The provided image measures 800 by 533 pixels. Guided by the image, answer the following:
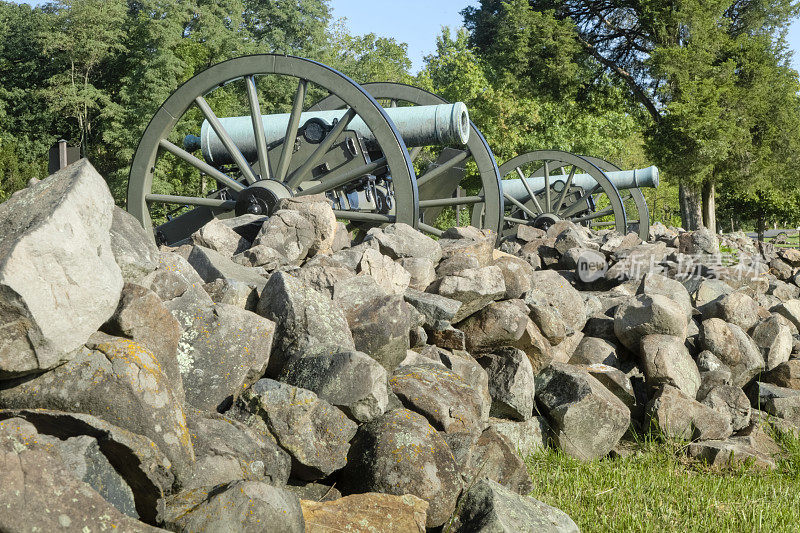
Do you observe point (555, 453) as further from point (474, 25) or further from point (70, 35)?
point (474, 25)

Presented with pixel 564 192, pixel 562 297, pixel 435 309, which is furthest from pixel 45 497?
pixel 564 192

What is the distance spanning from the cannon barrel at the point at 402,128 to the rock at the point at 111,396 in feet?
17.0

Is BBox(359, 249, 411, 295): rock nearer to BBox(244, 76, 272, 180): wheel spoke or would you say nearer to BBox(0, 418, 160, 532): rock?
BBox(244, 76, 272, 180): wheel spoke

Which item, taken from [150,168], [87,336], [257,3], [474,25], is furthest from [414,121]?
[257,3]

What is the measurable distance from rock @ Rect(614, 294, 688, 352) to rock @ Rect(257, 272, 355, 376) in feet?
7.28

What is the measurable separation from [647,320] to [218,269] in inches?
101

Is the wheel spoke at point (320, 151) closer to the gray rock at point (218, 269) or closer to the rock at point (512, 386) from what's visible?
the gray rock at point (218, 269)

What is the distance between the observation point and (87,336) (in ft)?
7.48

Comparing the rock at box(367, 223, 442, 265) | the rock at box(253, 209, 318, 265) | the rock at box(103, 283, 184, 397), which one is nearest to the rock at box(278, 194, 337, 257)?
the rock at box(253, 209, 318, 265)

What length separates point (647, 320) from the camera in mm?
4754

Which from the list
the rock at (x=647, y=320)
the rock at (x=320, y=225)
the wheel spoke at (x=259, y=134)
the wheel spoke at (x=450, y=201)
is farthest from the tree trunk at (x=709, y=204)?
the rock at (x=320, y=225)

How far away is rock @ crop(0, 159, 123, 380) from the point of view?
206cm

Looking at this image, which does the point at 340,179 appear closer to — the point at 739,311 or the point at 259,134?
the point at 259,134

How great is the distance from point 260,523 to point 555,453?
2.23 meters
